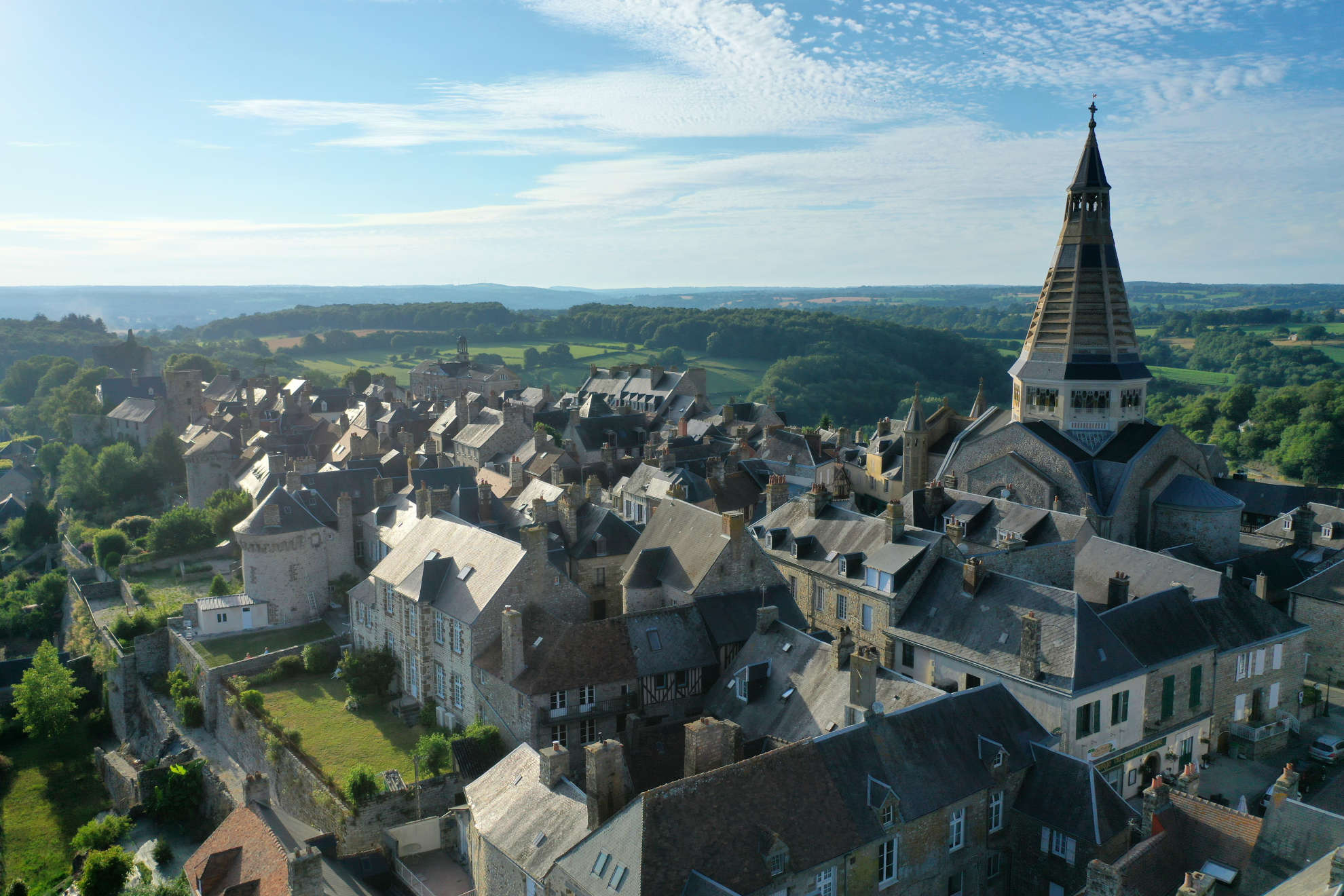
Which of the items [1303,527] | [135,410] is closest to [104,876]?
[1303,527]

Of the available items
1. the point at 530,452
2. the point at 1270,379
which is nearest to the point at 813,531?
the point at 530,452

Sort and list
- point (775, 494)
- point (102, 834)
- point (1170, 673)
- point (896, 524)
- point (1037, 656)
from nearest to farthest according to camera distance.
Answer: point (1037, 656) < point (1170, 673) < point (102, 834) < point (896, 524) < point (775, 494)

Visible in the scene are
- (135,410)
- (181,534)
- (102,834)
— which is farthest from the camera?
(135,410)

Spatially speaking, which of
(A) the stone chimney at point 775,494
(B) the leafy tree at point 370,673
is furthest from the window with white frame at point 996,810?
(B) the leafy tree at point 370,673

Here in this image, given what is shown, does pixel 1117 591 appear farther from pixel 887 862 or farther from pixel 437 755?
pixel 437 755

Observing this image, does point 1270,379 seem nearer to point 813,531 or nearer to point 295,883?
point 813,531
